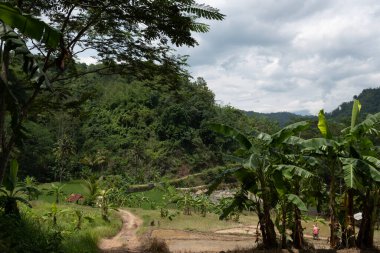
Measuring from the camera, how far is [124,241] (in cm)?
1287

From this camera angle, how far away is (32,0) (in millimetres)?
7371

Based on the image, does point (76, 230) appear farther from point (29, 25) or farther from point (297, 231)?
point (29, 25)

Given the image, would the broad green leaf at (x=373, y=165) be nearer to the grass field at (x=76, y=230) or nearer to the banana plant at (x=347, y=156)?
the banana plant at (x=347, y=156)

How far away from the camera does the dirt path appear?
11.0m

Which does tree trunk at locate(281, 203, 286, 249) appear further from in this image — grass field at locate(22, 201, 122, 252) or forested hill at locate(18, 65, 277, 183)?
forested hill at locate(18, 65, 277, 183)

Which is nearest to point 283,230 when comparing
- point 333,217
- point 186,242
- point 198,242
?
point 333,217

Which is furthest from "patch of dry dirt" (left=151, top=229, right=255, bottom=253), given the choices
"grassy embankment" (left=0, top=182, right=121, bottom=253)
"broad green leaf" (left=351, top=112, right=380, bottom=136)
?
"broad green leaf" (left=351, top=112, right=380, bottom=136)

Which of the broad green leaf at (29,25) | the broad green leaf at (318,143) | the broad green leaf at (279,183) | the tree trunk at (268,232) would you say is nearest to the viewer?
the broad green leaf at (29,25)

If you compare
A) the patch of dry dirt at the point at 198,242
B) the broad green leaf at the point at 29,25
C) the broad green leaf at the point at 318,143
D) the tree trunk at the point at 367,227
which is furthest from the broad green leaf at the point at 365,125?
the broad green leaf at the point at 29,25

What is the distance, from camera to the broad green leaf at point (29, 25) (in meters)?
4.13

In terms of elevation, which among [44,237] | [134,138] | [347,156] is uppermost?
[134,138]

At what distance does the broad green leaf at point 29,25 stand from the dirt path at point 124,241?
7.58 m

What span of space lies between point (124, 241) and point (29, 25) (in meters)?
10.00

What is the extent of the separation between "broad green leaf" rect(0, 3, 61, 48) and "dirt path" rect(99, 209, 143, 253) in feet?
24.9
